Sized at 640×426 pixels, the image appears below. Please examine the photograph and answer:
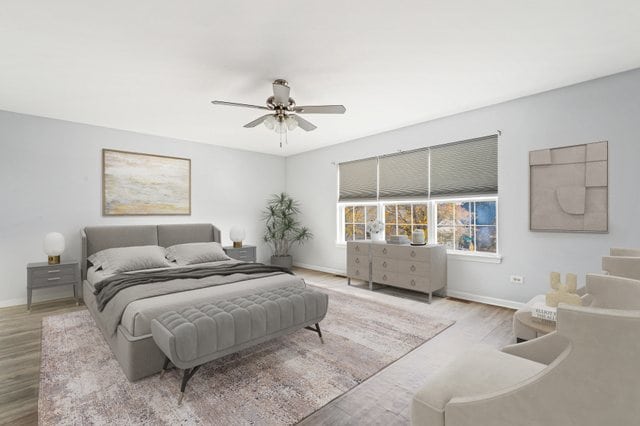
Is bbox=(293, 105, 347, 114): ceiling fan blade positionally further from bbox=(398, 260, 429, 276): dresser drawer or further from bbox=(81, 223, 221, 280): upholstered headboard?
bbox=(81, 223, 221, 280): upholstered headboard

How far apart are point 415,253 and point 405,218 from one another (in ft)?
3.21

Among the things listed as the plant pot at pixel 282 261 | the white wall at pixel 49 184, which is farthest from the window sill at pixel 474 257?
the white wall at pixel 49 184

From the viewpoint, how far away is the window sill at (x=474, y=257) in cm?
406

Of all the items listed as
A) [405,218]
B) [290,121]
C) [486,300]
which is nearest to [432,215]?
[405,218]

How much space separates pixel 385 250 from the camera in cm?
474

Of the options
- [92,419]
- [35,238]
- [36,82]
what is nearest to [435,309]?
[92,419]

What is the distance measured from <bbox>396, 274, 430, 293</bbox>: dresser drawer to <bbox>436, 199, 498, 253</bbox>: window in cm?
77

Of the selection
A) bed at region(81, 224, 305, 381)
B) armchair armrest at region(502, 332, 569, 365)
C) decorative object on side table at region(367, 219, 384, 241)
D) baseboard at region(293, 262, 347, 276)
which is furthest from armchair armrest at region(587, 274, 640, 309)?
baseboard at region(293, 262, 347, 276)

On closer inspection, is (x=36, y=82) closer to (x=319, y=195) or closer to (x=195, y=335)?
(x=195, y=335)

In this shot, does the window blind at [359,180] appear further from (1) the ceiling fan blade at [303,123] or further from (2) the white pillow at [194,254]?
(2) the white pillow at [194,254]

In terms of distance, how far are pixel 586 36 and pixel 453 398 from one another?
3052 millimetres

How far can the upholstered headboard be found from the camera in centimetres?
449

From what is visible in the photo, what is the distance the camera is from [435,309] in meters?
3.94

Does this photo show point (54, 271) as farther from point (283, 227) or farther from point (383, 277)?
point (383, 277)
